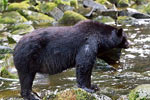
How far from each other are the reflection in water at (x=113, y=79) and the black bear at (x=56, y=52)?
0.83 meters

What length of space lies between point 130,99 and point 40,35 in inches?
78.7

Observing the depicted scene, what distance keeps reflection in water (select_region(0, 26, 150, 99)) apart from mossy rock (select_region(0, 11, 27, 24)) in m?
9.53

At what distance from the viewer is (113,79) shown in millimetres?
7875

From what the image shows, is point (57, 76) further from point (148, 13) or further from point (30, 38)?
point (148, 13)

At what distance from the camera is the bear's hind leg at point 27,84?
593 cm

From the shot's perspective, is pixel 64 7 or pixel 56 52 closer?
pixel 56 52

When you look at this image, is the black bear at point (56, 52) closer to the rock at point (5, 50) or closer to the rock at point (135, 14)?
the rock at point (5, 50)

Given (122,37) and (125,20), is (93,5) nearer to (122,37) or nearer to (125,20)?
(125,20)

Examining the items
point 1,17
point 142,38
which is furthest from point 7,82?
point 1,17

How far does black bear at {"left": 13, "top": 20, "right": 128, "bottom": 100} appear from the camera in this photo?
19.1ft

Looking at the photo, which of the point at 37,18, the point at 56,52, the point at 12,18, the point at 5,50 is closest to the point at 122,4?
the point at 37,18

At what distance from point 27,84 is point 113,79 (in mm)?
2634

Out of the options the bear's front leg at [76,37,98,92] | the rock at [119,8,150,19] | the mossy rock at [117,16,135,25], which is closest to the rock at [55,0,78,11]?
the rock at [119,8,150,19]

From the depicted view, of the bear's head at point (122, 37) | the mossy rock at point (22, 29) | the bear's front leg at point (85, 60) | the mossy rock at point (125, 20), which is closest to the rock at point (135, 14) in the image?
the mossy rock at point (125, 20)
